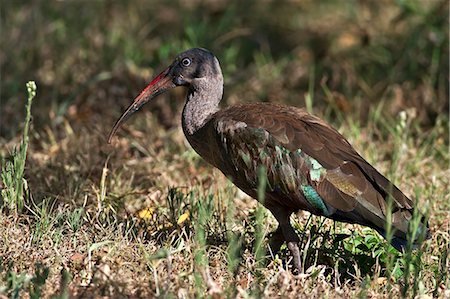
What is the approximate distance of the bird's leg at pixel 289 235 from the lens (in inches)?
185

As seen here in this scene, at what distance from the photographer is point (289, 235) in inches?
185

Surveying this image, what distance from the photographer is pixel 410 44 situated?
23.8ft

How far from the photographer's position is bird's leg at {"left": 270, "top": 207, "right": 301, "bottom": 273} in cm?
470

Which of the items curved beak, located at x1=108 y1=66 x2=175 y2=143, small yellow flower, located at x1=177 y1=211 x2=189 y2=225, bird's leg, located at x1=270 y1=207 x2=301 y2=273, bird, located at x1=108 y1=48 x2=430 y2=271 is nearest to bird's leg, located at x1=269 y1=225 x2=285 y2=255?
bird, located at x1=108 y1=48 x2=430 y2=271

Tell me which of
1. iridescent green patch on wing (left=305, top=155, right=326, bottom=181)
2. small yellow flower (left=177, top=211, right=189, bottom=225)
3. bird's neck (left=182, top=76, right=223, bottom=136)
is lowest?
small yellow flower (left=177, top=211, right=189, bottom=225)

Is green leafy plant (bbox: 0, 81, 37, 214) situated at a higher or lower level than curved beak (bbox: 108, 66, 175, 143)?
lower

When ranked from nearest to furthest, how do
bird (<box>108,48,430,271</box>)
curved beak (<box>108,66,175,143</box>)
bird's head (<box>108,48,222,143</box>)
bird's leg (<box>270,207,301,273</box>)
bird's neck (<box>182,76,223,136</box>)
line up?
bird (<box>108,48,430,271</box>), bird's leg (<box>270,207,301,273</box>), bird's neck (<box>182,76,223,136</box>), bird's head (<box>108,48,222,143</box>), curved beak (<box>108,66,175,143</box>)

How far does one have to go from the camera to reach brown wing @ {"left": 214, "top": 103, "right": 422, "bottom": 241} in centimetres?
449

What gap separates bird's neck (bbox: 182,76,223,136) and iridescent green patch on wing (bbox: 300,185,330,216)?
30.1 inches

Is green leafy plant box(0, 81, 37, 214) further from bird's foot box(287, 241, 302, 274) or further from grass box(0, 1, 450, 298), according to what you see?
bird's foot box(287, 241, 302, 274)

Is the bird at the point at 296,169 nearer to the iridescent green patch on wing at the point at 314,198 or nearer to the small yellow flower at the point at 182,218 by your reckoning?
the iridescent green patch on wing at the point at 314,198

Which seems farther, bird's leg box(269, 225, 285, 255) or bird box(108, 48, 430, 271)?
→ bird's leg box(269, 225, 285, 255)

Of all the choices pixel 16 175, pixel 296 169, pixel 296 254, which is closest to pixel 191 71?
pixel 296 169

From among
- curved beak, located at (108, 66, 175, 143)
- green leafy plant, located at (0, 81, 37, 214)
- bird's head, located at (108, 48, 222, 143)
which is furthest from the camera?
curved beak, located at (108, 66, 175, 143)
